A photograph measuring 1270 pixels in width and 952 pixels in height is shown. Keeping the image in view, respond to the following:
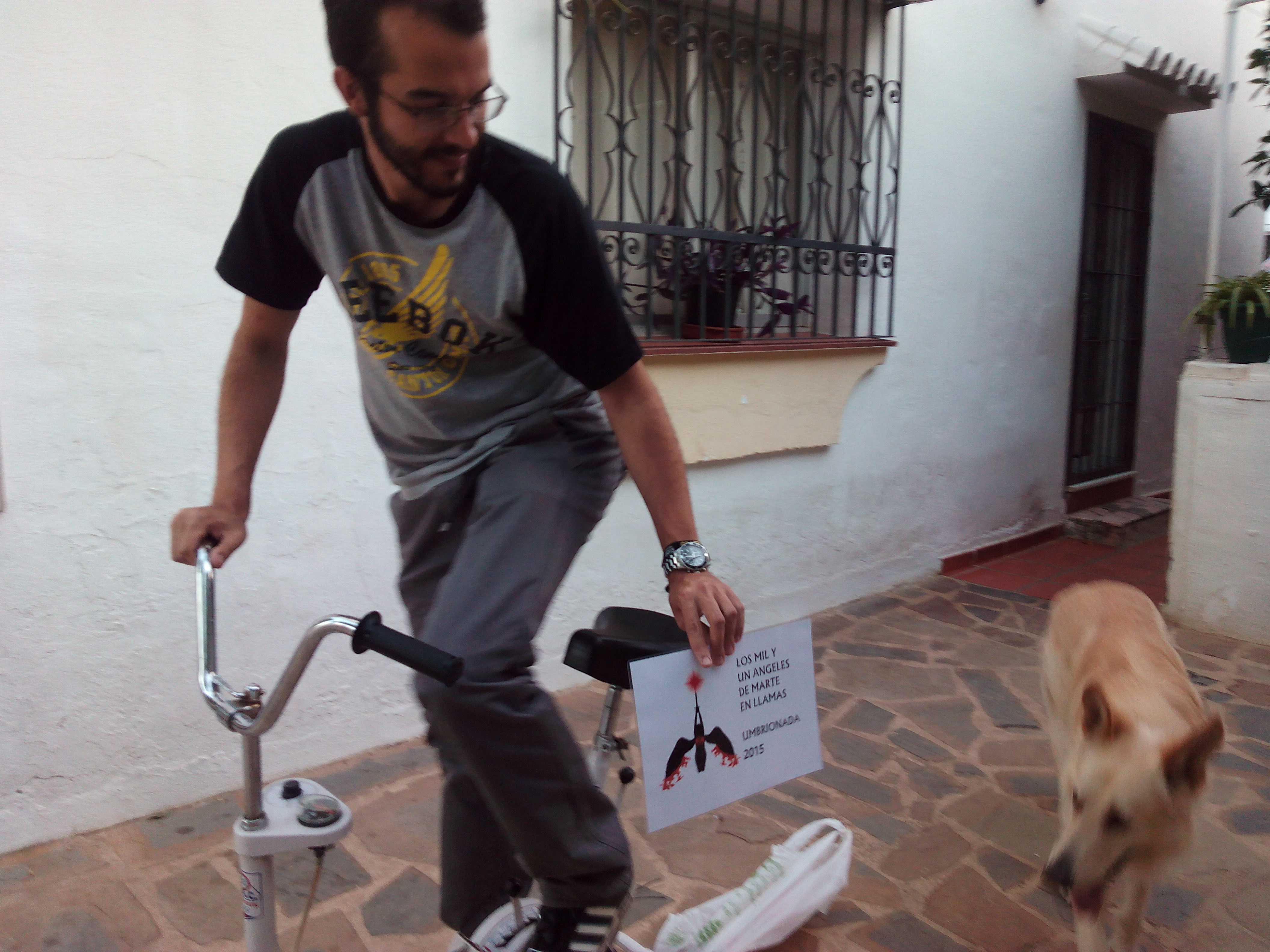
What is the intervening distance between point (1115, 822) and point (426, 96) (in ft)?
7.00

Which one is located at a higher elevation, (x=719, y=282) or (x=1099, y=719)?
(x=719, y=282)

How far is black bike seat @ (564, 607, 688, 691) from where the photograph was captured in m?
1.65

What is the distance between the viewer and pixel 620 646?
5.41 ft

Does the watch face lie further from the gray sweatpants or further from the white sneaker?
the white sneaker

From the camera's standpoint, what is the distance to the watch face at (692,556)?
5.59 feet

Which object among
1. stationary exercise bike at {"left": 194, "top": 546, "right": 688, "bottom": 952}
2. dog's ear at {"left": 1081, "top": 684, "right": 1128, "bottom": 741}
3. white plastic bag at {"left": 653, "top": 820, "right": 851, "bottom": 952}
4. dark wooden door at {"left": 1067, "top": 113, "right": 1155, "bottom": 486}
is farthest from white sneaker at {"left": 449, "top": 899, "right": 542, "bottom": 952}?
dark wooden door at {"left": 1067, "top": 113, "right": 1155, "bottom": 486}

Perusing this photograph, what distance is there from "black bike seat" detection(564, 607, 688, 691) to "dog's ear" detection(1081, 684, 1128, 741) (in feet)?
3.89

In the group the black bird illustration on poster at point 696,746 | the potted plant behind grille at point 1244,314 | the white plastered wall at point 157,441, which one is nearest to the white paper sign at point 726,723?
the black bird illustration on poster at point 696,746

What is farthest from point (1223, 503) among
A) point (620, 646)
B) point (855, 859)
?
point (620, 646)

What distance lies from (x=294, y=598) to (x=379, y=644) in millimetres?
2243

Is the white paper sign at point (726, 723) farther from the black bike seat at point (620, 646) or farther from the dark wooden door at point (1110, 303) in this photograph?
the dark wooden door at point (1110, 303)

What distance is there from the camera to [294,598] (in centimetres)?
336

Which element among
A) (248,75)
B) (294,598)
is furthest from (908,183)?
(294,598)

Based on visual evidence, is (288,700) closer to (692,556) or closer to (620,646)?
(620,646)
